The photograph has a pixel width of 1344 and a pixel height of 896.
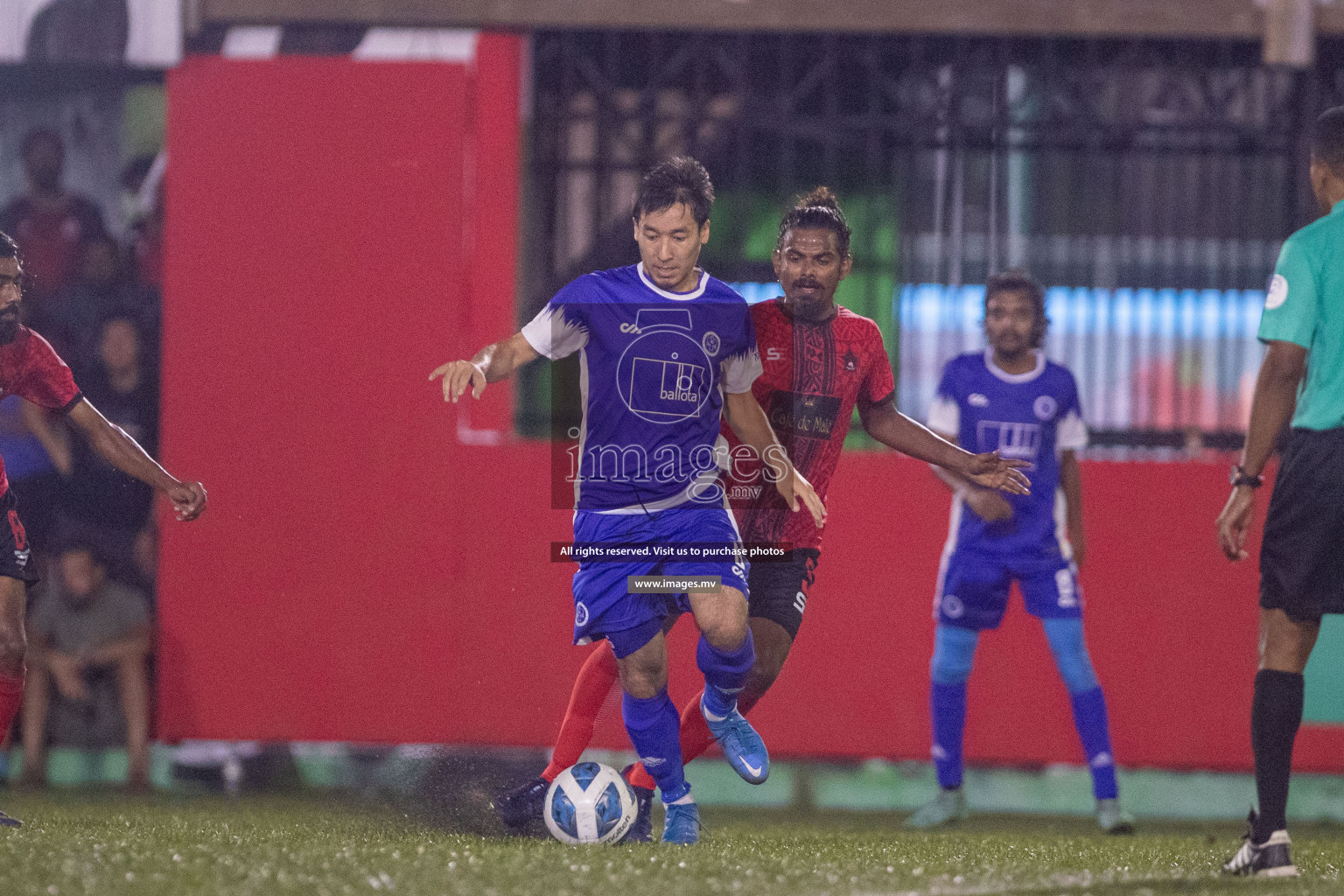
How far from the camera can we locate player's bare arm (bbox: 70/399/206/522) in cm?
425

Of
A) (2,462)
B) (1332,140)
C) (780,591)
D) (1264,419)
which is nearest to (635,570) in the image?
(780,591)

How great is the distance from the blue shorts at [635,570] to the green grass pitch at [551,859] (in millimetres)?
597

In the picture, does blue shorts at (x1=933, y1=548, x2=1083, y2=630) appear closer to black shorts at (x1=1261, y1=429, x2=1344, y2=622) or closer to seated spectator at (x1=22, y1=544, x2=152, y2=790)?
black shorts at (x1=1261, y1=429, x2=1344, y2=622)

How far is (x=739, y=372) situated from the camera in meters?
4.07

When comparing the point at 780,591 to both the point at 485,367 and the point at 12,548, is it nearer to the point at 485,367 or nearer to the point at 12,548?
the point at 485,367

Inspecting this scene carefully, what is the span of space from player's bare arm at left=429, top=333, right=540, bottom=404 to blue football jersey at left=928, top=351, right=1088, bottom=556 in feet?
6.79

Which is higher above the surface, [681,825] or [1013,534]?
[1013,534]

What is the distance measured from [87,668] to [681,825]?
317 centimetres

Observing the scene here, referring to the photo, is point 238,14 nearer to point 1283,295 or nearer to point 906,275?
point 906,275

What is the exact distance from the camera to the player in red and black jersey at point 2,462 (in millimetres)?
4062

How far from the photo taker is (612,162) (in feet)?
20.1

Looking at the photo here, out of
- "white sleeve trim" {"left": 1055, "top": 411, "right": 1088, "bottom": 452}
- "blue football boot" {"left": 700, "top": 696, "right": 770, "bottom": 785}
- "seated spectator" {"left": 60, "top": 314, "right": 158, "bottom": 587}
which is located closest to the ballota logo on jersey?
"blue football boot" {"left": 700, "top": 696, "right": 770, "bottom": 785}

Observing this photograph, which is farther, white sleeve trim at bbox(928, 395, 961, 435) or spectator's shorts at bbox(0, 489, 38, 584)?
white sleeve trim at bbox(928, 395, 961, 435)

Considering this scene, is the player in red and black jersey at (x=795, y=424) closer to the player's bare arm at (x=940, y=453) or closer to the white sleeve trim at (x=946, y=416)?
the player's bare arm at (x=940, y=453)
